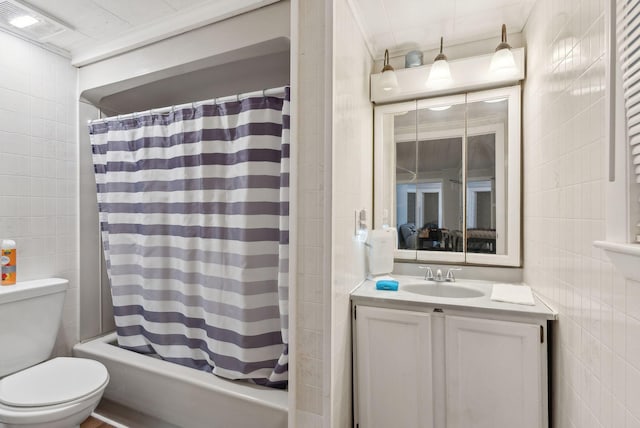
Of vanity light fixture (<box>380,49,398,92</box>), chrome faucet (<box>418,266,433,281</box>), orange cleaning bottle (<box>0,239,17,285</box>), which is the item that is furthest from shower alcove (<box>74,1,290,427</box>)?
chrome faucet (<box>418,266,433,281</box>)

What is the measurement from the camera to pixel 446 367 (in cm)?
132

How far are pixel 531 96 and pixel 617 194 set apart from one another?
103 centimetres

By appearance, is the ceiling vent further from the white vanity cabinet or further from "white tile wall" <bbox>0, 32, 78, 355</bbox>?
the white vanity cabinet

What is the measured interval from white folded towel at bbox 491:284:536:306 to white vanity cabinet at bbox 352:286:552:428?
0.09 m

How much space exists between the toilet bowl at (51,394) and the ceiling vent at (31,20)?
1.75 metres

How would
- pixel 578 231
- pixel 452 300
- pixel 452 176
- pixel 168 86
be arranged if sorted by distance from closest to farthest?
pixel 578 231 < pixel 452 300 < pixel 452 176 < pixel 168 86

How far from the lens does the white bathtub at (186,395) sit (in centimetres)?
134

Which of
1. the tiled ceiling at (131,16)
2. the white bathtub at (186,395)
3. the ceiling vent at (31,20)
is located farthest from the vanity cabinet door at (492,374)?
the ceiling vent at (31,20)

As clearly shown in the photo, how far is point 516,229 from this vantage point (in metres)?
1.67

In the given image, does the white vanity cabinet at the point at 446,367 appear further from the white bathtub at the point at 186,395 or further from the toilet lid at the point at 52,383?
the toilet lid at the point at 52,383

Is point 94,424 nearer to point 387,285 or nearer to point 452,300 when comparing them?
point 387,285

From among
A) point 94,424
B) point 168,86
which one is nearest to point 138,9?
point 168,86

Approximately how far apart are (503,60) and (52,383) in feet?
8.93

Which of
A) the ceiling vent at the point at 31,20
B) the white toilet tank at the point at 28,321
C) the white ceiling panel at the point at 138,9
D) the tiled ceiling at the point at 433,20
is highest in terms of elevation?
the tiled ceiling at the point at 433,20
